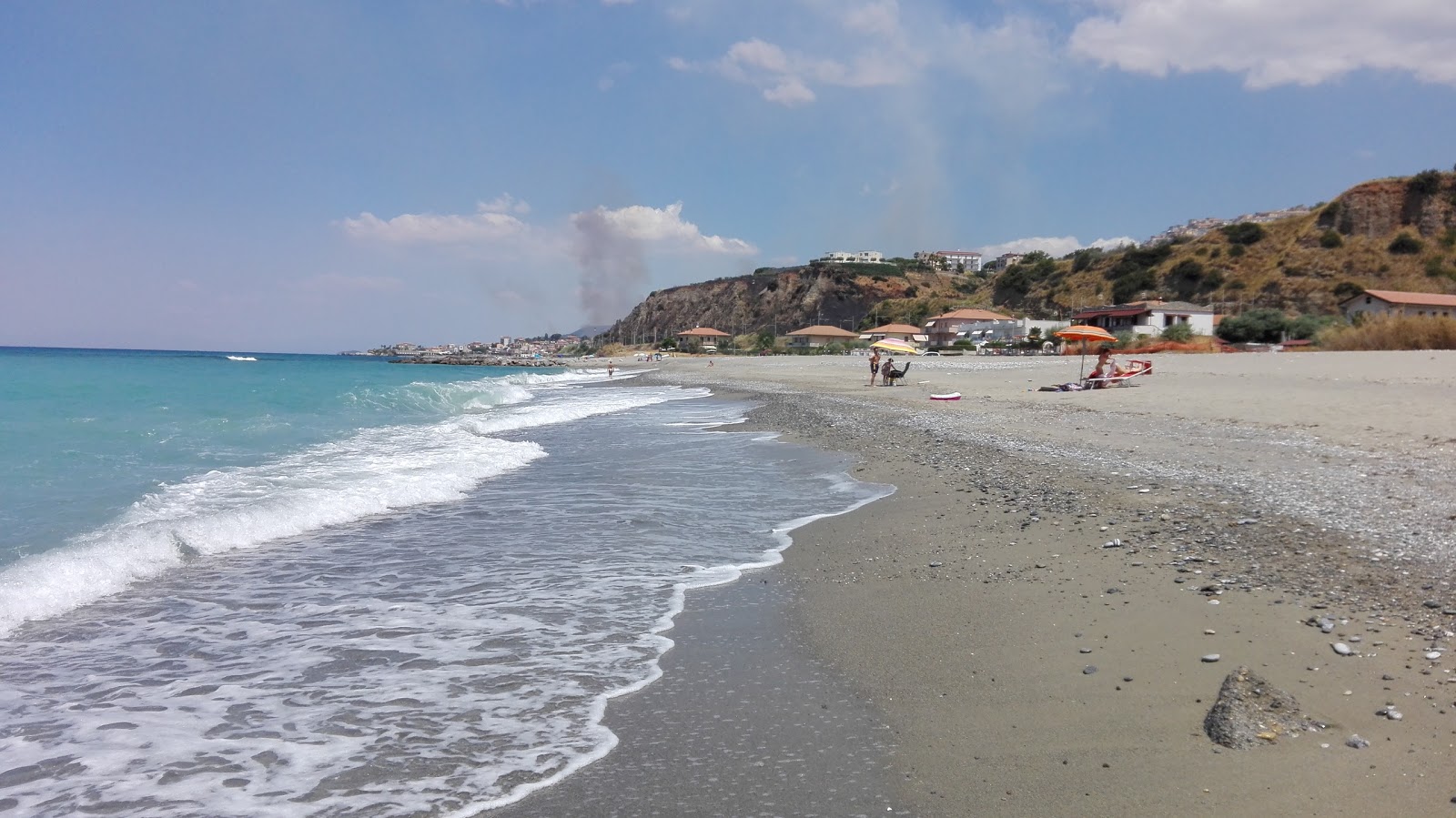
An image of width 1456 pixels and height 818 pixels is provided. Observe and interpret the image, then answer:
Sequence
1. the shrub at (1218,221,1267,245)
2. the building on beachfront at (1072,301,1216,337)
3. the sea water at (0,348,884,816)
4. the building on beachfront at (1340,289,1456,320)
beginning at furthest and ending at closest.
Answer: the shrub at (1218,221,1267,245), the building on beachfront at (1072,301,1216,337), the building on beachfront at (1340,289,1456,320), the sea water at (0,348,884,816)

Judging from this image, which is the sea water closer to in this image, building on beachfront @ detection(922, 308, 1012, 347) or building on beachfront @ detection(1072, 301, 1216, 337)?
building on beachfront @ detection(1072, 301, 1216, 337)

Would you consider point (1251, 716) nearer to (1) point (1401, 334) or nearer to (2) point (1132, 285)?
(1) point (1401, 334)

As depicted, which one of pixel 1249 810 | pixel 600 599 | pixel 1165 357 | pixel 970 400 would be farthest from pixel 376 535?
pixel 1165 357

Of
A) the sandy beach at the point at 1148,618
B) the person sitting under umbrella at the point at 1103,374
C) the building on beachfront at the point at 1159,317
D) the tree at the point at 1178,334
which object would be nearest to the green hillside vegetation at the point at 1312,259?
the building on beachfront at the point at 1159,317

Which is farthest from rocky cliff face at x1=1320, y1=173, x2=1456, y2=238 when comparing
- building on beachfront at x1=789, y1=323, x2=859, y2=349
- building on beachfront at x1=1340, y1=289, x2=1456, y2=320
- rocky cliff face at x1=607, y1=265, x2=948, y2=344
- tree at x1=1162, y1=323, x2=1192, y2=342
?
rocky cliff face at x1=607, y1=265, x2=948, y2=344

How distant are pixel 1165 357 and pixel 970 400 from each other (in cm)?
1554

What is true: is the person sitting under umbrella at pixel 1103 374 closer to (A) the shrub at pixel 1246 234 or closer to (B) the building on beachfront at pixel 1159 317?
(B) the building on beachfront at pixel 1159 317

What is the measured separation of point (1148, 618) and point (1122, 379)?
18.5 meters

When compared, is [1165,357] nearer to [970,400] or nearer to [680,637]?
[970,400]

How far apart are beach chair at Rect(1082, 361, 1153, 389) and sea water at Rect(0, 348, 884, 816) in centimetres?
1114

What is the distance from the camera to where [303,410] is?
76.1 ft

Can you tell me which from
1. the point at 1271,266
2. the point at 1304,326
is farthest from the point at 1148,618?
the point at 1271,266

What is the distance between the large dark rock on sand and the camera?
311cm

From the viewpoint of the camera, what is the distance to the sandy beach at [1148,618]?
293cm
